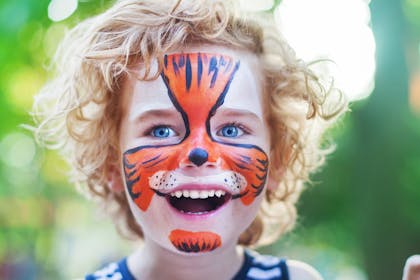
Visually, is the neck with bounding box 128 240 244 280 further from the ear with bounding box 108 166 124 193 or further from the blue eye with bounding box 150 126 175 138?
the blue eye with bounding box 150 126 175 138

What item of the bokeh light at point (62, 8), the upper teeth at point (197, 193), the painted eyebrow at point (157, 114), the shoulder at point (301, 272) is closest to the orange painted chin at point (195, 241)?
the upper teeth at point (197, 193)

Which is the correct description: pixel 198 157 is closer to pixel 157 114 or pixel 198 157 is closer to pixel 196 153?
pixel 196 153

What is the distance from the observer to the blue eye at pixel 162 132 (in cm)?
175

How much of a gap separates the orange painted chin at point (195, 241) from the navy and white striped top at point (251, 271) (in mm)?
362

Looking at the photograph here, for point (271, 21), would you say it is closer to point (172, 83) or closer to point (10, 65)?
point (172, 83)

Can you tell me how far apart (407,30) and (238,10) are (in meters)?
3.15

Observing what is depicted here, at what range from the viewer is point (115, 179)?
81.2 inches

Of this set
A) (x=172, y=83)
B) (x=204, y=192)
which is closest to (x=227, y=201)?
(x=204, y=192)

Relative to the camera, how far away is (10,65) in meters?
5.36

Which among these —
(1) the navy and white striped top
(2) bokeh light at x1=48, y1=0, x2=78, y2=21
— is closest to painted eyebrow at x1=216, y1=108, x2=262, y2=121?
(1) the navy and white striped top

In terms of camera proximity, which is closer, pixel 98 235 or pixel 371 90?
pixel 371 90

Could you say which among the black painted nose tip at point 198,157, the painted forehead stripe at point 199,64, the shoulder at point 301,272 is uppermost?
the painted forehead stripe at point 199,64

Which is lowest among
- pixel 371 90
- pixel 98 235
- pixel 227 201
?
pixel 227 201

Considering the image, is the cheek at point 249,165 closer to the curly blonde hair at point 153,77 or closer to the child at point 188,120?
the child at point 188,120
